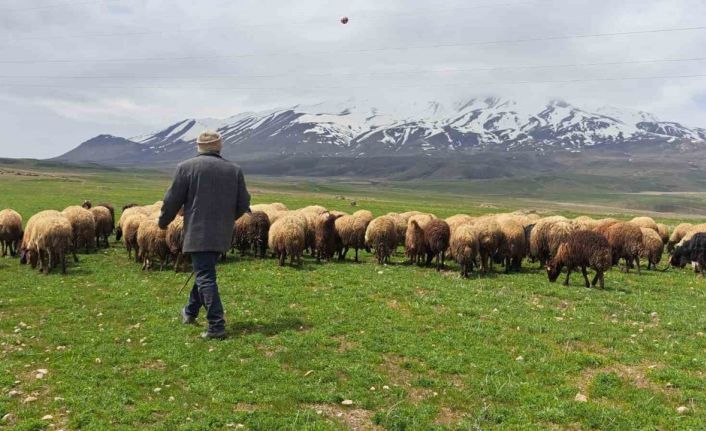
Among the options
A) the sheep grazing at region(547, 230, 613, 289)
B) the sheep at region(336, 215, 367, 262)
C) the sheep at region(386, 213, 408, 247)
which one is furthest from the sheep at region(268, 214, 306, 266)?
the sheep grazing at region(547, 230, 613, 289)

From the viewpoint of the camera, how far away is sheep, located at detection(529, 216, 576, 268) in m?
21.8

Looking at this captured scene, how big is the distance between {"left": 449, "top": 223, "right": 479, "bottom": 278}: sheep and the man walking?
1107 cm

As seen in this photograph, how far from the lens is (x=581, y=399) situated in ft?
27.6

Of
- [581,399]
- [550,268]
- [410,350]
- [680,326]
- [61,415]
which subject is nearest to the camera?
[61,415]

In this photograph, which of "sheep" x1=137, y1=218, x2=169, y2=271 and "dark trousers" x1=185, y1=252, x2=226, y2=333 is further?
"sheep" x1=137, y1=218, x2=169, y2=271

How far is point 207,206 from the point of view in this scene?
1060 cm

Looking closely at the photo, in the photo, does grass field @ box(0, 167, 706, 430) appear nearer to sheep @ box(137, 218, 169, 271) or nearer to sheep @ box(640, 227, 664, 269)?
sheep @ box(137, 218, 169, 271)

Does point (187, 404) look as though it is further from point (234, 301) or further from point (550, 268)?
point (550, 268)

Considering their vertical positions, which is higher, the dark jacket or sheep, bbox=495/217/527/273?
the dark jacket

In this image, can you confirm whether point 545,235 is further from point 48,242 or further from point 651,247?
point 48,242

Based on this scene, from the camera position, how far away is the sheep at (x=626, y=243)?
75.7 feet

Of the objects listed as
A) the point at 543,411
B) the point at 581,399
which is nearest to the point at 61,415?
the point at 543,411

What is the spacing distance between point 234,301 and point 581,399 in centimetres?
953

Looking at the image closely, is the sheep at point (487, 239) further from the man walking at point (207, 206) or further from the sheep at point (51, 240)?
the sheep at point (51, 240)
